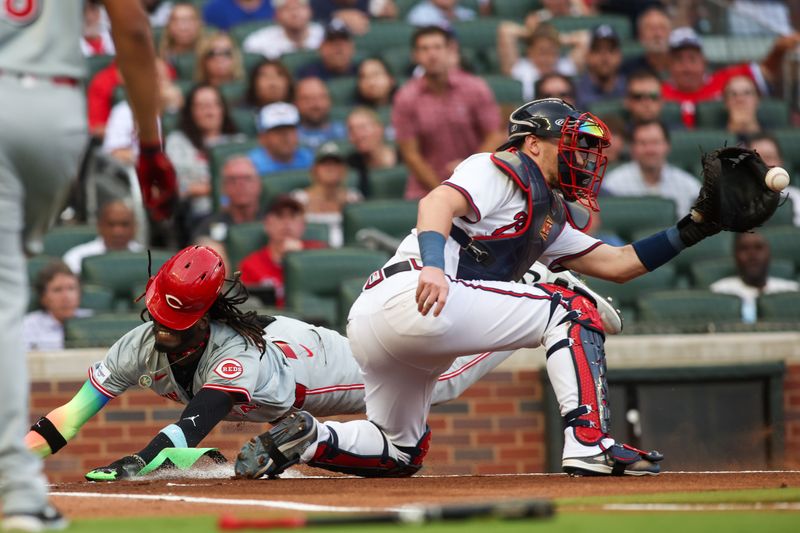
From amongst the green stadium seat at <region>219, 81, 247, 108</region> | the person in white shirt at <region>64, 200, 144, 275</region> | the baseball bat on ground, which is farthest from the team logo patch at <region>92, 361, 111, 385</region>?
the green stadium seat at <region>219, 81, 247, 108</region>

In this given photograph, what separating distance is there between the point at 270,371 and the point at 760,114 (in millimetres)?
6957

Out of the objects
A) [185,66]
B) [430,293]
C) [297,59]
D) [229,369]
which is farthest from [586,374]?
[185,66]

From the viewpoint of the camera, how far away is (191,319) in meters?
5.30

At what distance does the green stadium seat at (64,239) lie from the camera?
905cm

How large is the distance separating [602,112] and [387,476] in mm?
5728

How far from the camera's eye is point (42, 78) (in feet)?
11.1

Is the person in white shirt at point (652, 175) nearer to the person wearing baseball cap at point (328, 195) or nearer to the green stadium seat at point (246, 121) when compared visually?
the person wearing baseball cap at point (328, 195)

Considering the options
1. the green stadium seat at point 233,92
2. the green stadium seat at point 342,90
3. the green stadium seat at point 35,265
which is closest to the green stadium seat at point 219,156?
the green stadium seat at point 233,92

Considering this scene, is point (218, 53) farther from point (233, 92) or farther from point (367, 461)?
point (367, 461)

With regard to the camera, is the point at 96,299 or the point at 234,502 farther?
the point at 96,299

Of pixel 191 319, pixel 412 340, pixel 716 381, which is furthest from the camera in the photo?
pixel 716 381

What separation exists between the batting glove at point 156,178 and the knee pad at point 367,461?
1.60m

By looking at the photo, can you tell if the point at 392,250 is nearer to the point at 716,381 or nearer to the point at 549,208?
the point at 716,381

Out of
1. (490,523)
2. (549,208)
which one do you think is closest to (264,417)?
(549,208)
